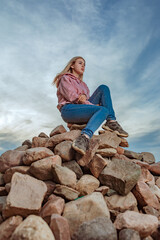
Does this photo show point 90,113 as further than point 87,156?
Yes

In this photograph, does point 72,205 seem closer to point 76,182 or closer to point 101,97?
point 76,182

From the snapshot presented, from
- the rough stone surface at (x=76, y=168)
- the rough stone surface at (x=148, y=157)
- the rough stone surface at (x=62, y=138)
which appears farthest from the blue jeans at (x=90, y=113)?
the rough stone surface at (x=148, y=157)

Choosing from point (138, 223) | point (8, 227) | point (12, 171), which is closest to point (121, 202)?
point (138, 223)

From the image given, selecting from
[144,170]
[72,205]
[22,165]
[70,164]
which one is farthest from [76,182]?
[144,170]

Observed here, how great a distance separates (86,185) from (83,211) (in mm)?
625

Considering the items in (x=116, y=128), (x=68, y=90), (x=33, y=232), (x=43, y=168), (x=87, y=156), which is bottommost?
(x=33, y=232)

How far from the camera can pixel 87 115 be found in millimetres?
4473

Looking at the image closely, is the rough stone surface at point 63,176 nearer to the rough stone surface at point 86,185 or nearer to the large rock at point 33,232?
the rough stone surface at point 86,185

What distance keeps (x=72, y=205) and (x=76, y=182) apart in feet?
2.13

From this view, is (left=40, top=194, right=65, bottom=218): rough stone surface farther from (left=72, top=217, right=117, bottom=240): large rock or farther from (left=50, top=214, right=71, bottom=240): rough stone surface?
(left=72, top=217, right=117, bottom=240): large rock

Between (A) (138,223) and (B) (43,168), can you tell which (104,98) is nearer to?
(B) (43,168)

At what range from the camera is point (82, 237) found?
2383mm

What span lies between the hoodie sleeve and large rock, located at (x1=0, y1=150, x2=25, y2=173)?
5.47ft

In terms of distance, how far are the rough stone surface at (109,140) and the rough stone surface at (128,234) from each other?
80.0 inches
